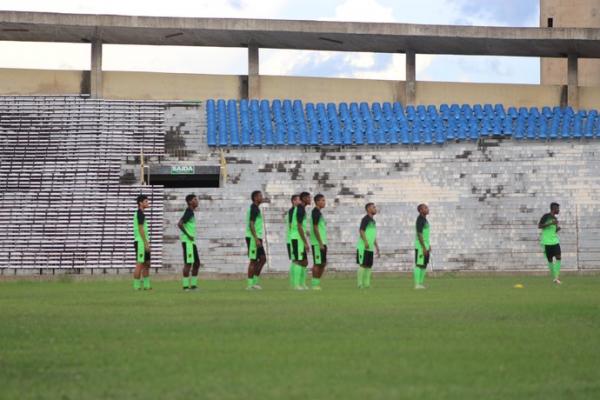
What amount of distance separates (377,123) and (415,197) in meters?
3.93

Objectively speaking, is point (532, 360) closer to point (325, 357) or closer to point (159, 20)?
point (325, 357)

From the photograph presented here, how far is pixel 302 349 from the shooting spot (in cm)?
1288

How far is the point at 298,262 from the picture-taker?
90.0ft

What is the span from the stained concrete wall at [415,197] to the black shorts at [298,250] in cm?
1331

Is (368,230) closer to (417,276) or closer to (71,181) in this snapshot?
(417,276)

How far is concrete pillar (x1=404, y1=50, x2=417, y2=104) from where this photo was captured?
4903cm

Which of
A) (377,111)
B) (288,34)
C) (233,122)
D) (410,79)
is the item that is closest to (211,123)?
(233,122)

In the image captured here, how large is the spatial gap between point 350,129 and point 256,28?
4.52 meters

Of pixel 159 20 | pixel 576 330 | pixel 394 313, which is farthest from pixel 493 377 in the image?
pixel 159 20

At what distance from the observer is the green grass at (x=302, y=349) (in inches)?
395


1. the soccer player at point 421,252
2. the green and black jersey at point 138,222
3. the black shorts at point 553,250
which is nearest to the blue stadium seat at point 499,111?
the black shorts at point 553,250

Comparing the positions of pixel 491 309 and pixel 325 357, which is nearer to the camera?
pixel 325 357

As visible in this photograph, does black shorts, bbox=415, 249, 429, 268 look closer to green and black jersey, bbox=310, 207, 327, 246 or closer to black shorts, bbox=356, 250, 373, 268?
black shorts, bbox=356, 250, 373, 268

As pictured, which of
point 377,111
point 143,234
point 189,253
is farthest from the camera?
point 377,111
